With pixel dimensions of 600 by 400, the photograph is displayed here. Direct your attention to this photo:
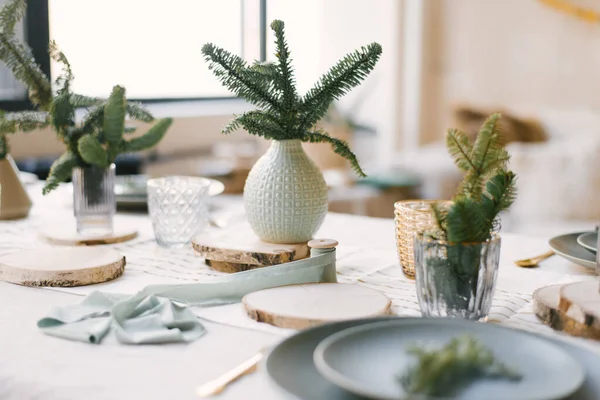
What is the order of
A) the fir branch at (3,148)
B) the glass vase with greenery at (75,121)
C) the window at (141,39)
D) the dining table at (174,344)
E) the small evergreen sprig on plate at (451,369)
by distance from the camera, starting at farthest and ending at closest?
the window at (141,39), the fir branch at (3,148), the glass vase with greenery at (75,121), the dining table at (174,344), the small evergreen sprig on plate at (451,369)

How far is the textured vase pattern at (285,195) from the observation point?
1.08m

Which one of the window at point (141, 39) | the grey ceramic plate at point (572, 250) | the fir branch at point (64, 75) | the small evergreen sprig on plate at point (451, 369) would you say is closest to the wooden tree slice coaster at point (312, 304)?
the small evergreen sprig on plate at point (451, 369)

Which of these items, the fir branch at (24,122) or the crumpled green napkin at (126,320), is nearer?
the crumpled green napkin at (126,320)

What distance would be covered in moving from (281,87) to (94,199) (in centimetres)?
41

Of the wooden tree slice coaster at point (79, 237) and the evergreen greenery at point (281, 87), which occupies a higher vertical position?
the evergreen greenery at point (281, 87)

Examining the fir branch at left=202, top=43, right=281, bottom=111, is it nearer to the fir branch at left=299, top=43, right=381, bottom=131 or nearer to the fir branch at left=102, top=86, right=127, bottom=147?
the fir branch at left=299, top=43, right=381, bottom=131

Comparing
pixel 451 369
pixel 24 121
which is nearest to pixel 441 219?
pixel 451 369

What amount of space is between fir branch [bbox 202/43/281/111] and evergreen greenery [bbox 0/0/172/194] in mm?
222

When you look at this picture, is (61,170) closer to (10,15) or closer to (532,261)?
(10,15)

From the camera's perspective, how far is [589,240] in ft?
3.66

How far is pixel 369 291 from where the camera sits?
89 centimetres

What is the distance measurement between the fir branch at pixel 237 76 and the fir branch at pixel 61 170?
0.32 metres

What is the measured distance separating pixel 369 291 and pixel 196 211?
418 mm

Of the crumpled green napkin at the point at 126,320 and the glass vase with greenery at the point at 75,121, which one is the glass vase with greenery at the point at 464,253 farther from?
the glass vase with greenery at the point at 75,121
